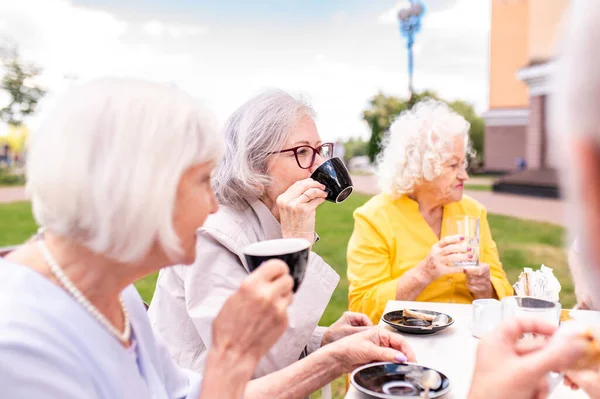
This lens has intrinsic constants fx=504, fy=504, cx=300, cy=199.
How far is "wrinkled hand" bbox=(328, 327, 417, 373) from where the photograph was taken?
1.56 m

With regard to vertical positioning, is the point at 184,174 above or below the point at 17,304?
above

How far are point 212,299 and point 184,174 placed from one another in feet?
2.59

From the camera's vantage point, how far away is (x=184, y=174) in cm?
104

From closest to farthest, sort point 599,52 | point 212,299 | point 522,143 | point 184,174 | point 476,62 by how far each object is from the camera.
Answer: point 599,52 < point 184,174 < point 212,299 < point 476,62 < point 522,143

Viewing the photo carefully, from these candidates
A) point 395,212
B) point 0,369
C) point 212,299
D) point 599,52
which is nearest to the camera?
point 599,52

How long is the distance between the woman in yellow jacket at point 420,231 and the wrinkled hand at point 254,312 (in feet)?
5.13

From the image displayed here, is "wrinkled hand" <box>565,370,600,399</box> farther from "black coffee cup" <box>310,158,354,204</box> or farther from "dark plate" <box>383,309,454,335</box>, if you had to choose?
"black coffee cup" <box>310,158,354,204</box>

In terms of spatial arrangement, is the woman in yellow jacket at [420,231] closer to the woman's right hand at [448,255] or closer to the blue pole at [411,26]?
the woman's right hand at [448,255]

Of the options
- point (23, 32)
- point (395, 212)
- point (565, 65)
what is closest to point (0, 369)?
point (565, 65)

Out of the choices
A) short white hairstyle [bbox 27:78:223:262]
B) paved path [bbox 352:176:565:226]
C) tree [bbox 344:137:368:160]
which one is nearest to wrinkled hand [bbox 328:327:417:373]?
short white hairstyle [bbox 27:78:223:262]

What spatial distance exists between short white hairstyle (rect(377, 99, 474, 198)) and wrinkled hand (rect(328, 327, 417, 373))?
1508mm

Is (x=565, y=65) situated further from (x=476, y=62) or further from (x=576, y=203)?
(x=476, y=62)

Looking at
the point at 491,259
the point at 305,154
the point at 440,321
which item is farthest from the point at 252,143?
the point at 491,259

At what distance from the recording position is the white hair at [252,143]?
1.99 metres
